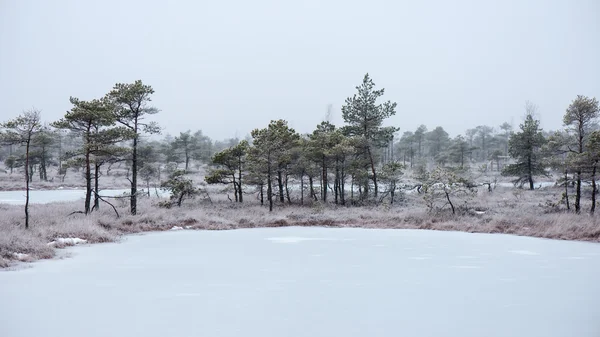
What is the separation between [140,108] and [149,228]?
7.60 metres

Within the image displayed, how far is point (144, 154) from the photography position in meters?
26.6

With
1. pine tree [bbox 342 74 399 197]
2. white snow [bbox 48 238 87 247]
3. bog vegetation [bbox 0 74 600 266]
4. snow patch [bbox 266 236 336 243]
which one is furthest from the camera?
pine tree [bbox 342 74 399 197]

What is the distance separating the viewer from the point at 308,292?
803cm

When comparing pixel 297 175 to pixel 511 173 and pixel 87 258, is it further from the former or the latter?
pixel 511 173

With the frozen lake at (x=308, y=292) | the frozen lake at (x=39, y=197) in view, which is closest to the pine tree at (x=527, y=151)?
the frozen lake at (x=308, y=292)

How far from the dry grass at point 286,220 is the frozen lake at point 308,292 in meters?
2.03

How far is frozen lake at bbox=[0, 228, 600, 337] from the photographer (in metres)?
6.05

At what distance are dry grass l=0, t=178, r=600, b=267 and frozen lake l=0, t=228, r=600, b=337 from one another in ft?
6.67

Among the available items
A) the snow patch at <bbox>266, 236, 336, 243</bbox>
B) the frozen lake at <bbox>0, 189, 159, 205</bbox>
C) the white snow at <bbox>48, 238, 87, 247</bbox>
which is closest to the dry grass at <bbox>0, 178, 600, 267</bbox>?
the white snow at <bbox>48, 238, 87, 247</bbox>

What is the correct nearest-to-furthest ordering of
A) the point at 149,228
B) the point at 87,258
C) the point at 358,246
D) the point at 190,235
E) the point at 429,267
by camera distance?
1. the point at 429,267
2. the point at 87,258
3. the point at 358,246
4. the point at 190,235
5. the point at 149,228

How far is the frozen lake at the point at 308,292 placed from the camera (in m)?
6.05

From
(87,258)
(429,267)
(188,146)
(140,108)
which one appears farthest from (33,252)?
(188,146)

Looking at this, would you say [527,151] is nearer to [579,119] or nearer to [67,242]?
[579,119]

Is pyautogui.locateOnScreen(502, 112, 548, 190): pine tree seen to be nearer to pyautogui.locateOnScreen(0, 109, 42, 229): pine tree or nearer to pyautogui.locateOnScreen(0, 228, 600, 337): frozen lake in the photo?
pyautogui.locateOnScreen(0, 228, 600, 337): frozen lake
